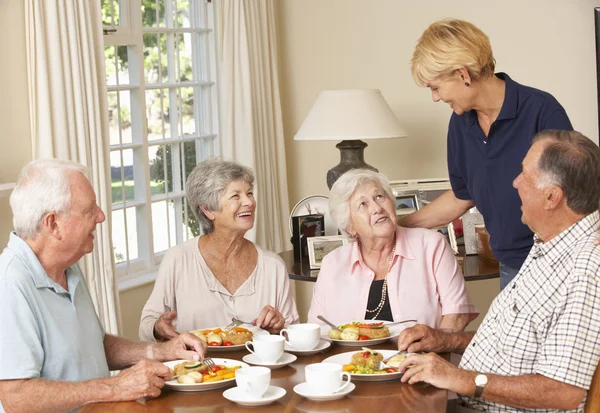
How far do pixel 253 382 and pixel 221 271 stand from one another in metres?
1.18

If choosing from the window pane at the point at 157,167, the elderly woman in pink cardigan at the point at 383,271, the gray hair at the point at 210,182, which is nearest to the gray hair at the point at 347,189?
the elderly woman in pink cardigan at the point at 383,271

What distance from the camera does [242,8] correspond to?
4.79 m

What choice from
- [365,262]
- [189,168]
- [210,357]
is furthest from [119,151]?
[210,357]

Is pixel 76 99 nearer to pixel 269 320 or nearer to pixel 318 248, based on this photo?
pixel 318 248

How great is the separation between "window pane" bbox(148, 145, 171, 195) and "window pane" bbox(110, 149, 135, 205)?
0.73 ft

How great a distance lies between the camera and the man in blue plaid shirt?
1.90 m

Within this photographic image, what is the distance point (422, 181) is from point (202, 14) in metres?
1.65

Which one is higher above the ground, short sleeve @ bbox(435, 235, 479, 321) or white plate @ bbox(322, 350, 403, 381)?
short sleeve @ bbox(435, 235, 479, 321)

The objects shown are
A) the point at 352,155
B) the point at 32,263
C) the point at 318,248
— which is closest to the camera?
the point at 32,263

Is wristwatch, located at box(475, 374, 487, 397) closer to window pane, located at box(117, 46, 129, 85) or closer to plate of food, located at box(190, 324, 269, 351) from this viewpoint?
plate of food, located at box(190, 324, 269, 351)

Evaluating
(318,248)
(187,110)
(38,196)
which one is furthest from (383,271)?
(187,110)

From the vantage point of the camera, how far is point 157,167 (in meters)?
4.69

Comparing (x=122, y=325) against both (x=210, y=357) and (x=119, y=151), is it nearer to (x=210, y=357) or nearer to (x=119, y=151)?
(x=119, y=151)

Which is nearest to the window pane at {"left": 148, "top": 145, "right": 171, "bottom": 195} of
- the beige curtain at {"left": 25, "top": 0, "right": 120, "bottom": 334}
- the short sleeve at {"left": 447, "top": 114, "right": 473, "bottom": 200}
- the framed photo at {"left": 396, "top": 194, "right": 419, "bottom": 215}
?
the beige curtain at {"left": 25, "top": 0, "right": 120, "bottom": 334}
